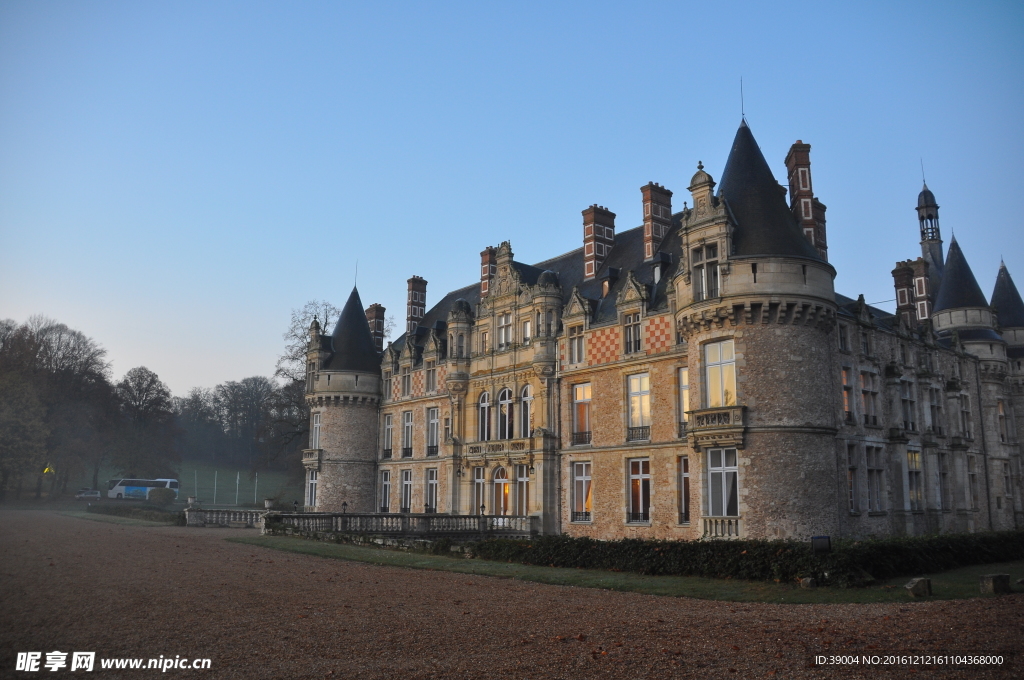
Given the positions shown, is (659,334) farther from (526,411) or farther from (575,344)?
(526,411)

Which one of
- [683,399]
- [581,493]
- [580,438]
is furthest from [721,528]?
[580,438]

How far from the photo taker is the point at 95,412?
58.2 metres

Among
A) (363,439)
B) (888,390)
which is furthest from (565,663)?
(363,439)

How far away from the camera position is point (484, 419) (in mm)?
33906

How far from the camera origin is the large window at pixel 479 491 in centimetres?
3294

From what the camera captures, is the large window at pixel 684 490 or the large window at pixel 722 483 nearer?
the large window at pixel 722 483

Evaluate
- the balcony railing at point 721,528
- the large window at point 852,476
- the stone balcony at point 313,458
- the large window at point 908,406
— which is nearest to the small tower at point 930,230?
the large window at point 908,406

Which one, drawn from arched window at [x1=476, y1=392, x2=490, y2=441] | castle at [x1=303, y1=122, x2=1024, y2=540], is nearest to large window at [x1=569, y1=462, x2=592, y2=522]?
castle at [x1=303, y1=122, x2=1024, y2=540]

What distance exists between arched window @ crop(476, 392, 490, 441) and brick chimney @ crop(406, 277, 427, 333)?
10.3 m

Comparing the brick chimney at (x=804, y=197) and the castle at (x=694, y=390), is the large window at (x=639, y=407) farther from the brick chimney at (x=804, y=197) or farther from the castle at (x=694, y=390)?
the brick chimney at (x=804, y=197)

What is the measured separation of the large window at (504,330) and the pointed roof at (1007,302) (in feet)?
76.5

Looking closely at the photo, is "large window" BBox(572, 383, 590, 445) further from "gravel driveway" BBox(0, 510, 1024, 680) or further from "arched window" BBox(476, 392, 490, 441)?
"gravel driveway" BBox(0, 510, 1024, 680)

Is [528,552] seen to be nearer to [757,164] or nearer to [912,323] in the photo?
[757,164]

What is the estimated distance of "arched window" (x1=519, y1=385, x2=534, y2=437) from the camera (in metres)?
31.6
